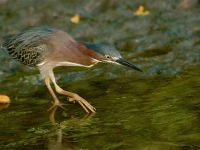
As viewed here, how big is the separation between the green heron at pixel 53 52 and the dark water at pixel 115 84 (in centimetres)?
42

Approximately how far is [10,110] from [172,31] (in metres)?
4.27

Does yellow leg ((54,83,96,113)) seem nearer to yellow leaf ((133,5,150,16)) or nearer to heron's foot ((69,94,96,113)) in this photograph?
heron's foot ((69,94,96,113))

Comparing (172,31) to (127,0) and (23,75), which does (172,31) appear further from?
(23,75)

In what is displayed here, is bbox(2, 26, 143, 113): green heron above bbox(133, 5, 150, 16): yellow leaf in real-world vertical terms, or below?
above

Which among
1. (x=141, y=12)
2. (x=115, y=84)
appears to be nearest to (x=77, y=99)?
(x=115, y=84)

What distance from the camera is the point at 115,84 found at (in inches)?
346

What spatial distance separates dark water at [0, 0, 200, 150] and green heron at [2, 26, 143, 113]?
1.37 ft

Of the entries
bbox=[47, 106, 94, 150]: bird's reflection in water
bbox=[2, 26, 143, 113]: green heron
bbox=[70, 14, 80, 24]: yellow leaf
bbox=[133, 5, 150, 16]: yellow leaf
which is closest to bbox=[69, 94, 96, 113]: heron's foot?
bbox=[2, 26, 143, 113]: green heron

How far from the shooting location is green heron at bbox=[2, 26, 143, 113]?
802 cm

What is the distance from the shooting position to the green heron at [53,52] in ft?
26.3

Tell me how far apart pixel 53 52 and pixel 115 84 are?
45.3 inches

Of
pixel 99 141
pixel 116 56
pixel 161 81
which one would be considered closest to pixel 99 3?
pixel 161 81

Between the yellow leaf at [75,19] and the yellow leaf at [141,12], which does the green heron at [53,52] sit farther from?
the yellow leaf at [141,12]

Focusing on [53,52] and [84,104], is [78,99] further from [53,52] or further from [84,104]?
[53,52]
